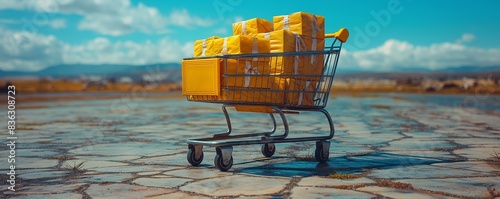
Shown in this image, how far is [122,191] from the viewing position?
12.2 feet

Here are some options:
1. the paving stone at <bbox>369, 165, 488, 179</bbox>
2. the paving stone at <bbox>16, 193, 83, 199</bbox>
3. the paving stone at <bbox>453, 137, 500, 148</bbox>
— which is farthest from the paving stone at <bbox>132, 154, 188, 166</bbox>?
the paving stone at <bbox>453, 137, 500, 148</bbox>

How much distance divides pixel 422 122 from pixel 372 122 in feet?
2.90

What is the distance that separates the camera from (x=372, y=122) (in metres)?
9.83

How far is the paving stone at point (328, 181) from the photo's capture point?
3.94 metres

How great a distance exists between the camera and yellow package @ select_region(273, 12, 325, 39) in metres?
4.77

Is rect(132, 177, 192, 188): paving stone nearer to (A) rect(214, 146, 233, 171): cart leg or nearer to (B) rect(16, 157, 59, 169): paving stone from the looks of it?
(A) rect(214, 146, 233, 171): cart leg

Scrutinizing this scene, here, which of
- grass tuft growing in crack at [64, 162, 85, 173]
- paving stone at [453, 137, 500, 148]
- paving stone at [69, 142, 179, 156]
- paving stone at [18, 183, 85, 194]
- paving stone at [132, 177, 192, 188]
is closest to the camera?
paving stone at [18, 183, 85, 194]

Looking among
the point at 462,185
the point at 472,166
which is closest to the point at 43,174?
the point at 462,185

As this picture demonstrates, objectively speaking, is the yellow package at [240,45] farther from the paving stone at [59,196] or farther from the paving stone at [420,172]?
the paving stone at [59,196]

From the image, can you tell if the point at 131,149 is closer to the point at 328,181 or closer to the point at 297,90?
the point at 297,90

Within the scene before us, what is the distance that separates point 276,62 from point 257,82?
0.24 metres

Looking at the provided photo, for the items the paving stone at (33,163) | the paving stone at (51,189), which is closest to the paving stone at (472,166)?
the paving stone at (51,189)

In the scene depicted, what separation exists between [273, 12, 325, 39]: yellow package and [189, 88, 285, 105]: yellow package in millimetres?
594

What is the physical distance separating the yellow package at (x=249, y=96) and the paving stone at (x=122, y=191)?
3.57 ft
